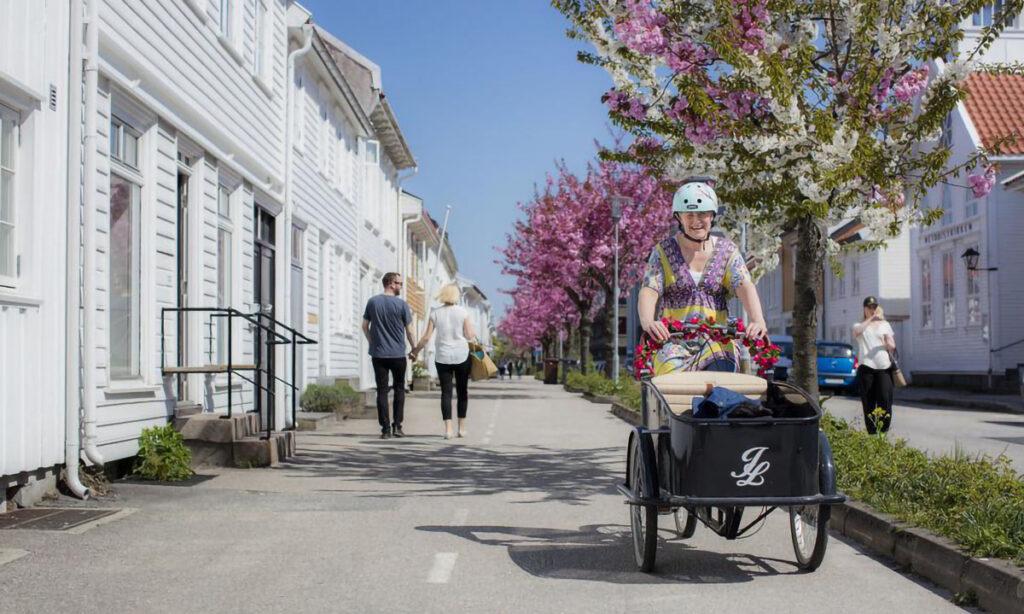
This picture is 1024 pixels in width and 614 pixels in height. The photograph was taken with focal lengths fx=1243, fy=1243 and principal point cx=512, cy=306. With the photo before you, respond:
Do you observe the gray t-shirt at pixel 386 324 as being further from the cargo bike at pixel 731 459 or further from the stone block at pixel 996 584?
the stone block at pixel 996 584

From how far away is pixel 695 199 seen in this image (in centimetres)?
679

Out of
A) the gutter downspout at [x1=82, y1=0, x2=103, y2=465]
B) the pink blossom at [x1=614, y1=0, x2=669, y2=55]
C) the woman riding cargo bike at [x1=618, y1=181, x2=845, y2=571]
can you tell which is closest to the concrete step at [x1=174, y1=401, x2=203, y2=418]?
the gutter downspout at [x1=82, y1=0, x2=103, y2=465]

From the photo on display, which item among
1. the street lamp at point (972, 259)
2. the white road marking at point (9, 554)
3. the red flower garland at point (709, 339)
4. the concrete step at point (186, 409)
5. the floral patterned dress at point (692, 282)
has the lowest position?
the white road marking at point (9, 554)

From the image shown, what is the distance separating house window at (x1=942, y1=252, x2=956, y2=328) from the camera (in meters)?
36.5

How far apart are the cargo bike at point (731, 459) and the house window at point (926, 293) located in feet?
111

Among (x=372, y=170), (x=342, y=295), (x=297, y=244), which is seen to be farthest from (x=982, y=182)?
(x=372, y=170)

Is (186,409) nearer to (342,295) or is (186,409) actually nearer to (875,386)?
(875,386)

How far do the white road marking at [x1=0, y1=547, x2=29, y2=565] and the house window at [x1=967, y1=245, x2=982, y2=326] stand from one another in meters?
31.6

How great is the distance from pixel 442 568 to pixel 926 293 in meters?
35.1

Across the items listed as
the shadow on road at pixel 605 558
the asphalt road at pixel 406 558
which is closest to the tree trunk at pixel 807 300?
the asphalt road at pixel 406 558

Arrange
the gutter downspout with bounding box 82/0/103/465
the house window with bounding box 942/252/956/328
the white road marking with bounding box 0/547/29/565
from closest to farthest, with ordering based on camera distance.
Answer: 1. the white road marking with bounding box 0/547/29/565
2. the gutter downspout with bounding box 82/0/103/465
3. the house window with bounding box 942/252/956/328

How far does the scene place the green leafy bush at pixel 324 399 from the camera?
19.1m

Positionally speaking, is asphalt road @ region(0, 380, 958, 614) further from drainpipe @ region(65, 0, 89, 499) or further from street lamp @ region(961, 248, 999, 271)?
street lamp @ region(961, 248, 999, 271)

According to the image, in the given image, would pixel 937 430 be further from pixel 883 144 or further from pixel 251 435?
pixel 251 435
